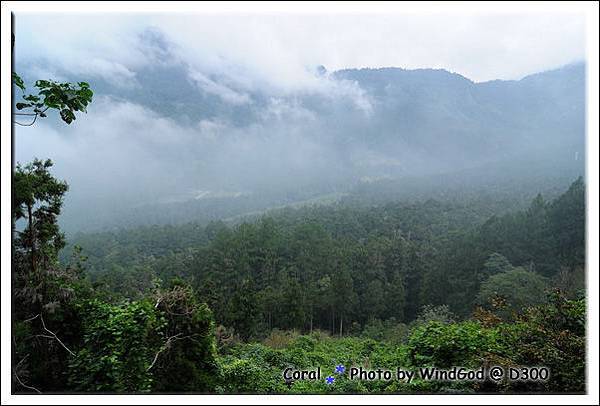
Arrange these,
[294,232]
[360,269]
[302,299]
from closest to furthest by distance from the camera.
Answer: [302,299], [360,269], [294,232]

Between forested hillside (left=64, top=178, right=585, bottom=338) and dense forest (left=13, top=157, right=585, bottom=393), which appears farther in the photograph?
forested hillside (left=64, top=178, right=585, bottom=338)

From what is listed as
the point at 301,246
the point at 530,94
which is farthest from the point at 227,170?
the point at 530,94

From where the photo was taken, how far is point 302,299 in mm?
16562

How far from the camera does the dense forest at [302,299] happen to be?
2564mm

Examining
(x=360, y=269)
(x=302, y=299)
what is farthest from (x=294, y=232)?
(x=302, y=299)

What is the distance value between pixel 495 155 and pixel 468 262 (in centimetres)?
3382

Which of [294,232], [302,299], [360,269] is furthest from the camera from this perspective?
[294,232]

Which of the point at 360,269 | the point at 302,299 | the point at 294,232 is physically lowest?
the point at 302,299

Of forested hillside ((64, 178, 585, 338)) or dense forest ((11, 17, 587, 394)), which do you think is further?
forested hillside ((64, 178, 585, 338))

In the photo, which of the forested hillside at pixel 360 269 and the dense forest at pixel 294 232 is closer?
the dense forest at pixel 294 232

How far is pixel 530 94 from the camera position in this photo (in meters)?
45.6

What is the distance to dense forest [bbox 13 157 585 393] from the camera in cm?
256

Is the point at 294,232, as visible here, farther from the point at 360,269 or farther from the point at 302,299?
the point at 302,299

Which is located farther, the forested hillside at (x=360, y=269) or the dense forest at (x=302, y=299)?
the forested hillside at (x=360, y=269)
